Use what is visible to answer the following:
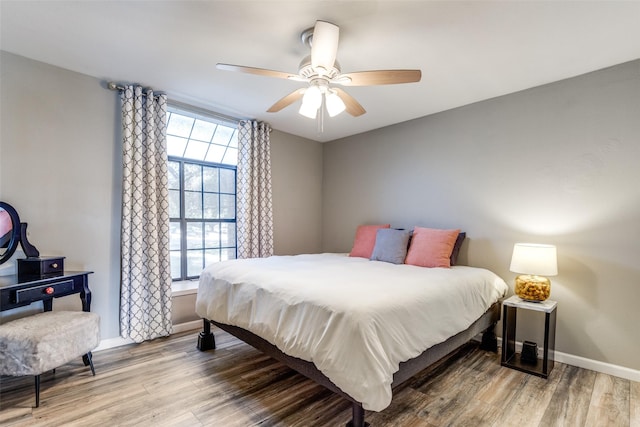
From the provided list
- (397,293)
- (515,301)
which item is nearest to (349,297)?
(397,293)

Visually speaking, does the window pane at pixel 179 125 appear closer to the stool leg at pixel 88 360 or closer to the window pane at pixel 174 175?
the window pane at pixel 174 175

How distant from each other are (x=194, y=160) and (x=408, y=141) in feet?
9.04

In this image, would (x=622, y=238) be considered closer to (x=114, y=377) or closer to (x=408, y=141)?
(x=408, y=141)

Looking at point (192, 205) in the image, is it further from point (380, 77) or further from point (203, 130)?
point (380, 77)

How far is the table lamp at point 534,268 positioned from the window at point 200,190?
3.32 meters

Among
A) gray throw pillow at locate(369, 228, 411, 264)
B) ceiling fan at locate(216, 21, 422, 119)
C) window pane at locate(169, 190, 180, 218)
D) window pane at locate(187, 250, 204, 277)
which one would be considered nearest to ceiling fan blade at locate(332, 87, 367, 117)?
ceiling fan at locate(216, 21, 422, 119)

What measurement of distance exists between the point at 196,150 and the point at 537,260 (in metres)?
3.85

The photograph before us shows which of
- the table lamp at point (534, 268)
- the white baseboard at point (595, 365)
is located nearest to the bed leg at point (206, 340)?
the table lamp at point (534, 268)

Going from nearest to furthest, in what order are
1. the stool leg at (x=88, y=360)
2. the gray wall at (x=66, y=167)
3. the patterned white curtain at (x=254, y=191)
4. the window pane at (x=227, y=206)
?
1. the stool leg at (x=88, y=360)
2. the gray wall at (x=66, y=167)
3. the patterned white curtain at (x=254, y=191)
4. the window pane at (x=227, y=206)

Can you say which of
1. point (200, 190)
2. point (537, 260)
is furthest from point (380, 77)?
point (200, 190)

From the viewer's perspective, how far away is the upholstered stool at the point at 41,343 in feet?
Answer: 6.35

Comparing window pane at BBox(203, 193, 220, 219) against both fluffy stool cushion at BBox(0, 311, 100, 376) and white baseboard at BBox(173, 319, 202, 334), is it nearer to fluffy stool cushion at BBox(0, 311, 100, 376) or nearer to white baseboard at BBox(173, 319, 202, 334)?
white baseboard at BBox(173, 319, 202, 334)

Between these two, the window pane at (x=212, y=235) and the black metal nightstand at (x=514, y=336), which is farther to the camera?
the window pane at (x=212, y=235)

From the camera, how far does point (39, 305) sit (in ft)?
8.27
